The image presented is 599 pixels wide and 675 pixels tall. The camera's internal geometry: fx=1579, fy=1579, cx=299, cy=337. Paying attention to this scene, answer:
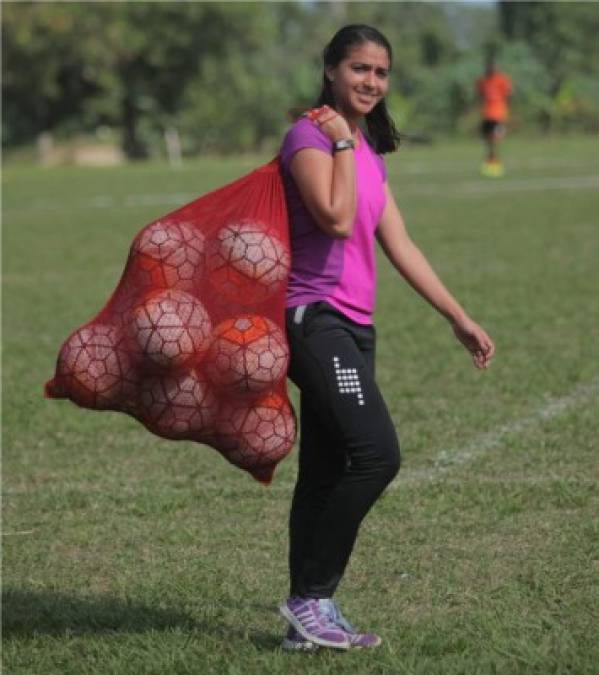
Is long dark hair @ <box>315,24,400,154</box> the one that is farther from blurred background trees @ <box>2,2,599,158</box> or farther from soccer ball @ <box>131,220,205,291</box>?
blurred background trees @ <box>2,2,599,158</box>

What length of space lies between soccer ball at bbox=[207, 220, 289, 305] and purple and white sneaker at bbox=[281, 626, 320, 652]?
114 centimetres

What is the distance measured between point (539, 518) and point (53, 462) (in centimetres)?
277

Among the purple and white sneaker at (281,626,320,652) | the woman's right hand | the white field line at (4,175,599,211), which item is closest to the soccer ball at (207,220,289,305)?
the woman's right hand

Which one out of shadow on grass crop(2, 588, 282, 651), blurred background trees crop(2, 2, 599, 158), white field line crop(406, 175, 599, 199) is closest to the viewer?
shadow on grass crop(2, 588, 282, 651)

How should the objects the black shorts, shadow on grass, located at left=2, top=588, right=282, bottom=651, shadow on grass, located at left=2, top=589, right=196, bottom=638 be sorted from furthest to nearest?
the black shorts, shadow on grass, located at left=2, top=589, right=196, bottom=638, shadow on grass, located at left=2, top=588, right=282, bottom=651

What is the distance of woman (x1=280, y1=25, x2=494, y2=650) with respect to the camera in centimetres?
475

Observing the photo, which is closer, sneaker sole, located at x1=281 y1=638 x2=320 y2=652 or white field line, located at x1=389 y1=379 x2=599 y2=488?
sneaker sole, located at x1=281 y1=638 x2=320 y2=652

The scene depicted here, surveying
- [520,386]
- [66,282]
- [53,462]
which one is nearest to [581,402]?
[520,386]

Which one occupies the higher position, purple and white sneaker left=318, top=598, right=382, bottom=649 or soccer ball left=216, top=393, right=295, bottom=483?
soccer ball left=216, top=393, right=295, bottom=483

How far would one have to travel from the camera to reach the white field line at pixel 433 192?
26606 mm

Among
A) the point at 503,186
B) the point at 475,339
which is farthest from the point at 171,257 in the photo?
the point at 503,186

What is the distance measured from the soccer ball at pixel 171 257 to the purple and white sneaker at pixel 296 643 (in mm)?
1216

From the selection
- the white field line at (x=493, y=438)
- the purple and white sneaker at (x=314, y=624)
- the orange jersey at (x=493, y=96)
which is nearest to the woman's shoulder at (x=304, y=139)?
the purple and white sneaker at (x=314, y=624)

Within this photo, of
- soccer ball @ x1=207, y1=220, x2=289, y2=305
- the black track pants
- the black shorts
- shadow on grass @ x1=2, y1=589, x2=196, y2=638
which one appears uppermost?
soccer ball @ x1=207, y1=220, x2=289, y2=305
